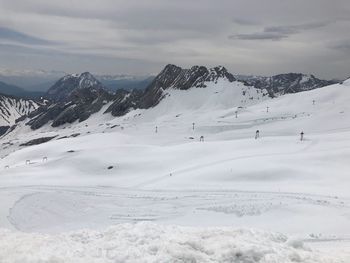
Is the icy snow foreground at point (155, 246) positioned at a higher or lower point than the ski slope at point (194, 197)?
higher

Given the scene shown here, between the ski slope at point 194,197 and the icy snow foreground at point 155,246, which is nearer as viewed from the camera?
the icy snow foreground at point 155,246

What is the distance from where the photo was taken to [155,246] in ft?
44.8

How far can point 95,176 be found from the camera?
56750 mm

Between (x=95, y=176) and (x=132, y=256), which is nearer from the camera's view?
(x=132, y=256)

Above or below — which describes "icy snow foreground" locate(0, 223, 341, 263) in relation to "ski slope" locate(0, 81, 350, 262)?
above

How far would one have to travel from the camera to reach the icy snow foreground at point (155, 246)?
42.8ft

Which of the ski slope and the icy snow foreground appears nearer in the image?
the icy snow foreground

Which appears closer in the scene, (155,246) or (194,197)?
(155,246)

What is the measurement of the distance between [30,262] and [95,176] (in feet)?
147

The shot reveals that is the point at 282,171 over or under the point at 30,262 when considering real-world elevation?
under

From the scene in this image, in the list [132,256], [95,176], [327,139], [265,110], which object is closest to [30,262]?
[132,256]

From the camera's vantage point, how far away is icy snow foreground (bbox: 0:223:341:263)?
13055 mm

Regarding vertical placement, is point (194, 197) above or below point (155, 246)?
below

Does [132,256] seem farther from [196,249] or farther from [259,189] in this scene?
[259,189]
